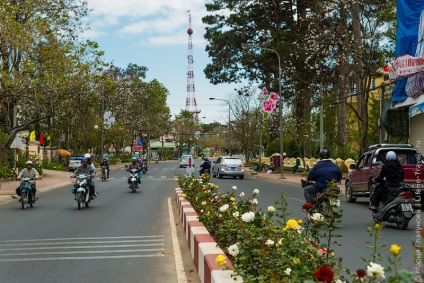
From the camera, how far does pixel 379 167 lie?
17.1 metres

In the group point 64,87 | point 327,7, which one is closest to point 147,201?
point 64,87

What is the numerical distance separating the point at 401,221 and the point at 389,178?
3.21 ft

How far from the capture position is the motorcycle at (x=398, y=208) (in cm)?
1170

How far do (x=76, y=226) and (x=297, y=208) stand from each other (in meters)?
7.07

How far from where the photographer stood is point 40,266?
320 inches

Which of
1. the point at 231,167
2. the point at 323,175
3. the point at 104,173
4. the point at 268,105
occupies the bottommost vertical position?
the point at 104,173

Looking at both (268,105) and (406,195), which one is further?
(268,105)

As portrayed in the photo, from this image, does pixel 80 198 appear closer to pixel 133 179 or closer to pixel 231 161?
pixel 133 179

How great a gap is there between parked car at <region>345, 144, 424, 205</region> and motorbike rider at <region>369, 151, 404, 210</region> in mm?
3620

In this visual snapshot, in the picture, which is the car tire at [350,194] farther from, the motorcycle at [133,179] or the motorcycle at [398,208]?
the motorcycle at [133,179]

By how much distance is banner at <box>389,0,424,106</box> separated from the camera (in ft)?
84.1

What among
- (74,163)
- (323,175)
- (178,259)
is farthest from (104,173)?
(178,259)

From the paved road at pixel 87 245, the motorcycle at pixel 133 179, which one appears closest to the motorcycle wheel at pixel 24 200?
the paved road at pixel 87 245

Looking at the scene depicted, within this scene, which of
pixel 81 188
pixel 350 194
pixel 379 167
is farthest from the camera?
pixel 350 194
